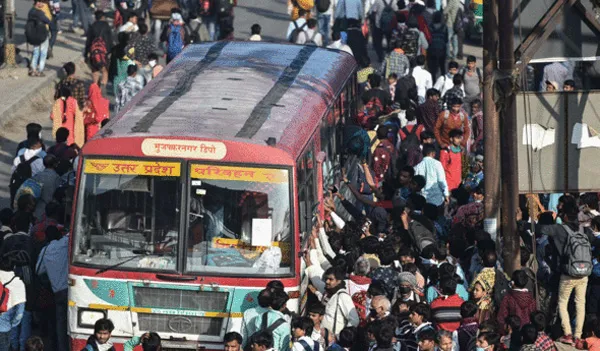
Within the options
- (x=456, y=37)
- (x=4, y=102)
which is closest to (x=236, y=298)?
(x=4, y=102)

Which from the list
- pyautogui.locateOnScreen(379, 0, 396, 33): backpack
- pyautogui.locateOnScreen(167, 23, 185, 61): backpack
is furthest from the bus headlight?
pyautogui.locateOnScreen(379, 0, 396, 33): backpack

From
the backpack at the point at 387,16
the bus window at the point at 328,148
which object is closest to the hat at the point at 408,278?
the bus window at the point at 328,148

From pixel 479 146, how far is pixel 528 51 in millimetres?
6082

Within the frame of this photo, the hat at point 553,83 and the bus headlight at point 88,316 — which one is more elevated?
the hat at point 553,83

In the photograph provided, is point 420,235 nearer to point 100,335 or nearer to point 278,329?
point 278,329

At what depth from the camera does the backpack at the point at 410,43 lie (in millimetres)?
27141

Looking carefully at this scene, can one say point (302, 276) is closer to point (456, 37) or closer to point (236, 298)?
point (236, 298)

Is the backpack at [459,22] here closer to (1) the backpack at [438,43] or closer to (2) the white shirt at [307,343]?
(1) the backpack at [438,43]

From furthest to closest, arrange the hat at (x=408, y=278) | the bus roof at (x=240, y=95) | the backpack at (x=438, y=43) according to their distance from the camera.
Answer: the backpack at (x=438, y=43)
the bus roof at (x=240, y=95)
the hat at (x=408, y=278)

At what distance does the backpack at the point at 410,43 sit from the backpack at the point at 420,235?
415 inches

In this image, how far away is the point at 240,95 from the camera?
1672cm

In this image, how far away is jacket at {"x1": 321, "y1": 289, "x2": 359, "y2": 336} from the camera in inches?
568

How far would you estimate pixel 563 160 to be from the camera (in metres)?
16.0

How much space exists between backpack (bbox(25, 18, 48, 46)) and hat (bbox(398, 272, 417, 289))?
47.2 ft
